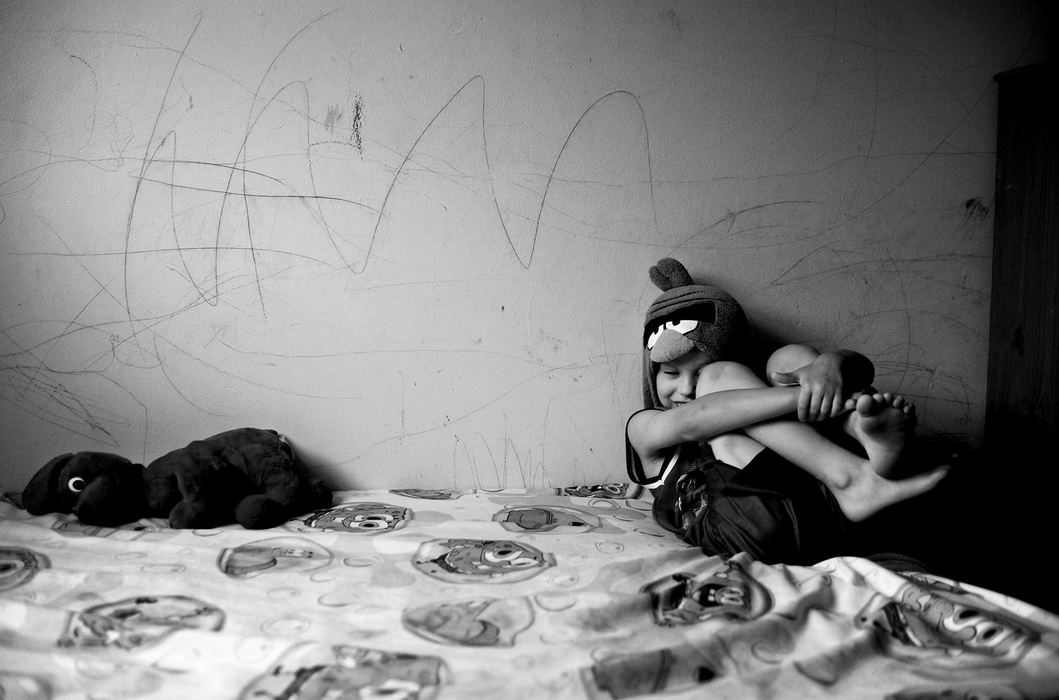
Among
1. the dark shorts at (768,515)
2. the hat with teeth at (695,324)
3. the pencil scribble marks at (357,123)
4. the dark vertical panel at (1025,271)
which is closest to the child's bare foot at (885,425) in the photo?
the dark shorts at (768,515)

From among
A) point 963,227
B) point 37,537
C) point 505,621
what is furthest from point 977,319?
point 37,537

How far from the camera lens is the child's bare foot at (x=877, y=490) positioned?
1146 millimetres

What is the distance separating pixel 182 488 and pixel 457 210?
0.79 metres

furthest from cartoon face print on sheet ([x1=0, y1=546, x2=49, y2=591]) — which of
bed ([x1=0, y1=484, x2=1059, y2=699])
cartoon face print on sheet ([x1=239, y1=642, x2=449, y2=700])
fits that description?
cartoon face print on sheet ([x1=239, y1=642, x2=449, y2=700])

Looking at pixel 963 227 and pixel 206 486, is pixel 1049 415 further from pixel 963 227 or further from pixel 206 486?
pixel 206 486

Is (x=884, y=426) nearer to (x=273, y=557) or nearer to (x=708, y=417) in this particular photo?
(x=708, y=417)

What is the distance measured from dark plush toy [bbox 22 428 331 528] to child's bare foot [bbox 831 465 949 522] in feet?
3.36

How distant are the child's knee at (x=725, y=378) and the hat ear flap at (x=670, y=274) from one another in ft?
0.66

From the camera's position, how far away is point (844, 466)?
3.87 ft

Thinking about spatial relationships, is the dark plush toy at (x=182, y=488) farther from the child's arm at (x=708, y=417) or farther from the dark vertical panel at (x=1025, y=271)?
the dark vertical panel at (x=1025, y=271)

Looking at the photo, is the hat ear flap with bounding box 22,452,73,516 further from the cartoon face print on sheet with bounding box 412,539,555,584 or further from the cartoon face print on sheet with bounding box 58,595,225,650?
the cartoon face print on sheet with bounding box 412,539,555,584

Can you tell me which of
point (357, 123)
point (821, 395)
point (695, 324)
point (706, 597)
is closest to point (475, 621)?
point (706, 597)

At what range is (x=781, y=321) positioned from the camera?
66.0 inches

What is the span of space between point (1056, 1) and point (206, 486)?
2.23 m
